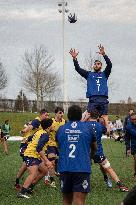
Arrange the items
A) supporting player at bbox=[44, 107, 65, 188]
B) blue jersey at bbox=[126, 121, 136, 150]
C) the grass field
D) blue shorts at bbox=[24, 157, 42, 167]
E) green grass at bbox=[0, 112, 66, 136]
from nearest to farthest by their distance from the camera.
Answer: blue shorts at bbox=[24, 157, 42, 167] → supporting player at bbox=[44, 107, 65, 188] → blue jersey at bbox=[126, 121, 136, 150] → green grass at bbox=[0, 112, 66, 136] → the grass field

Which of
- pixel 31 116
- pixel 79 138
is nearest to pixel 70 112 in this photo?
pixel 79 138

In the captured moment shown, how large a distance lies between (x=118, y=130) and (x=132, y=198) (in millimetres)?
40409

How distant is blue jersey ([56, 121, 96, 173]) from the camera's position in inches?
350

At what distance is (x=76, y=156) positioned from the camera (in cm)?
889

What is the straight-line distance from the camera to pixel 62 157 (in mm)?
9039

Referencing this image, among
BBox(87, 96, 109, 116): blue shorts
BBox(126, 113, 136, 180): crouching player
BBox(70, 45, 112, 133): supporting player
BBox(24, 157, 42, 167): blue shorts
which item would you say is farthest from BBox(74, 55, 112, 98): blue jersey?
BBox(126, 113, 136, 180): crouching player

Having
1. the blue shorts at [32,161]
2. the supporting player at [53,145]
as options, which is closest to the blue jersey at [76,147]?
the blue shorts at [32,161]

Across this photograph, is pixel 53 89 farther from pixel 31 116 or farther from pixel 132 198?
pixel 132 198

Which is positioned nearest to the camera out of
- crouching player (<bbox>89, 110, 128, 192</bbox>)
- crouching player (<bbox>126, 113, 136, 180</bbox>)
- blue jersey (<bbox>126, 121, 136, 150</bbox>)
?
crouching player (<bbox>89, 110, 128, 192</bbox>)

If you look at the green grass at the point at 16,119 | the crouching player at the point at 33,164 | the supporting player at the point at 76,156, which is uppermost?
the supporting player at the point at 76,156

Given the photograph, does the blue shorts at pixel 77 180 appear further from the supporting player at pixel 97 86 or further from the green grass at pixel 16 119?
the green grass at pixel 16 119

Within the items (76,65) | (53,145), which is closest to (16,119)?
(53,145)

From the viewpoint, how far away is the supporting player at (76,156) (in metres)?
8.88

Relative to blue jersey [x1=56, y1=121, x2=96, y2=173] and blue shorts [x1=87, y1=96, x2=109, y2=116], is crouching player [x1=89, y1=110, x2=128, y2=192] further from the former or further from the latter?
blue jersey [x1=56, y1=121, x2=96, y2=173]
